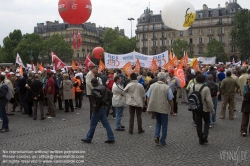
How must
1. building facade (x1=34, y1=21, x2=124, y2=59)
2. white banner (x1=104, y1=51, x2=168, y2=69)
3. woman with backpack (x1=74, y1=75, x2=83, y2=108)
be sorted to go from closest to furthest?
woman with backpack (x1=74, y1=75, x2=83, y2=108)
white banner (x1=104, y1=51, x2=168, y2=69)
building facade (x1=34, y1=21, x2=124, y2=59)

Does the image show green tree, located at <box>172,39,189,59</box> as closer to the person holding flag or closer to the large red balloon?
the large red balloon

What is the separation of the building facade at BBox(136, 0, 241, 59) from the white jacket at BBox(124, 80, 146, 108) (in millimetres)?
73231

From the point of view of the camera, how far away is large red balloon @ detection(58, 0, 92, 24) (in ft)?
53.9

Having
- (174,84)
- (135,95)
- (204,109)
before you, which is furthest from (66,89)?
(204,109)

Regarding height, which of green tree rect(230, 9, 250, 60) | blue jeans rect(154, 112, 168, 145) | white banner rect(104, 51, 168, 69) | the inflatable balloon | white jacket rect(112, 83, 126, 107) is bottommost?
blue jeans rect(154, 112, 168, 145)

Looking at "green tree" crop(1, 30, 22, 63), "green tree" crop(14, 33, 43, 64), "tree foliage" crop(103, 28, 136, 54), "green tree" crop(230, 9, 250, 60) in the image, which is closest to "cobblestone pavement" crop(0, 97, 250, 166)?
"green tree" crop(230, 9, 250, 60)

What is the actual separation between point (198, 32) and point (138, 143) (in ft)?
271

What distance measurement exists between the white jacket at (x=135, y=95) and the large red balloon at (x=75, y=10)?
878 cm

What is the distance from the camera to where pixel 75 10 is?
16578mm

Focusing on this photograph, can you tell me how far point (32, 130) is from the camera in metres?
9.98

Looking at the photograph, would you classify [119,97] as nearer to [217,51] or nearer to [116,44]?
[217,51]

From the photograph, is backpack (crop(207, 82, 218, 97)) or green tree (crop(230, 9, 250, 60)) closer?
backpack (crop(207, 82, 218, 97))

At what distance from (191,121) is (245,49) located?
58728 millimetres

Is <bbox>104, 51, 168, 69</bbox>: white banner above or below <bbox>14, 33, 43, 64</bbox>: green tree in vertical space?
below
